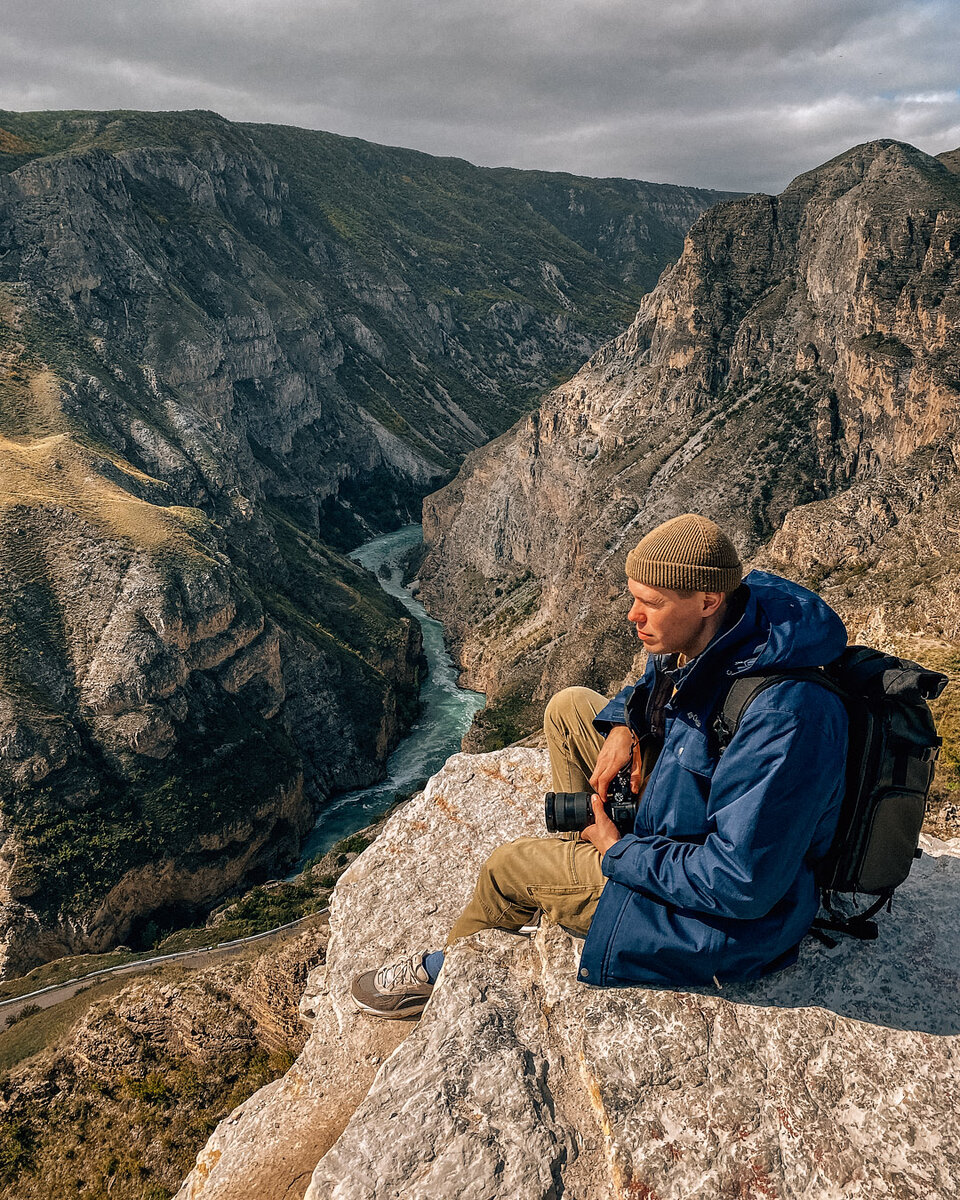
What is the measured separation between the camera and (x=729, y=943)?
6023 millimetres

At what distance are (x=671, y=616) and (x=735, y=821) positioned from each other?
1615 mm

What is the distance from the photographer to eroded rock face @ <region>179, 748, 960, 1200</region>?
571cm

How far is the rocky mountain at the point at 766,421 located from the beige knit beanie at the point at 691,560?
88.0 feet

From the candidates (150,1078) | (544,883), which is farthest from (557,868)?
(150,1078)

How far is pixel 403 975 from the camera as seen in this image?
28.1 feet

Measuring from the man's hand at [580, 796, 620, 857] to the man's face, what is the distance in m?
1.55

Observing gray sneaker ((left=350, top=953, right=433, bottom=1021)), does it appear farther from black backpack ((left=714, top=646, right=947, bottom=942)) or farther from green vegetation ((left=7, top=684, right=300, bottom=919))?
green vegetation ((left=7, top=684, right=300, bottom=919))

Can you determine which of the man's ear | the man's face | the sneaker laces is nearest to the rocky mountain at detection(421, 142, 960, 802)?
the sneaker laces

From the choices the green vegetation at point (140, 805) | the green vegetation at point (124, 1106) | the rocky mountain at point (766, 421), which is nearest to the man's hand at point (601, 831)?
the green vegetation at point (124, 1106)

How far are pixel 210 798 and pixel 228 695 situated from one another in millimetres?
12484

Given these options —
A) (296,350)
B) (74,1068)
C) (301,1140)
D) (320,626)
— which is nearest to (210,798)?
(320,626)

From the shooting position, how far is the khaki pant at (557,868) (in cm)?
704

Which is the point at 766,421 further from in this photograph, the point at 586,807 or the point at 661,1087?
the point at 661,1087

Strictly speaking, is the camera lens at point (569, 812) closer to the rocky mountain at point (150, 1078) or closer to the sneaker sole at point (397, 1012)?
the sneaker sole at point (397, 1012)
